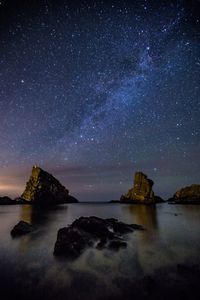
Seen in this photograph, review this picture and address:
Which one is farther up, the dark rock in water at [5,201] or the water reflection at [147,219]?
the dark rock in water at [5,201]

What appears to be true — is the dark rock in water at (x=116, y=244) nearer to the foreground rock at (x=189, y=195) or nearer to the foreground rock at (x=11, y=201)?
the foreground rock at (x=189, y=195)

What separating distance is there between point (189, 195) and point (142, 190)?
2684 centimetres

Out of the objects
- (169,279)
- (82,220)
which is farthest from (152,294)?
(82,220)

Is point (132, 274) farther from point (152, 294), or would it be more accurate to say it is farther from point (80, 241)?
point (80, 241)

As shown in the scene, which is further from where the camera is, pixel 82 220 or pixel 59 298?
pixel 82 220

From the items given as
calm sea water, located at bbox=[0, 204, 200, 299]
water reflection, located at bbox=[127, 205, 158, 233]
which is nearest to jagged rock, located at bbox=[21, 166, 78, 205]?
water reflection, located at bbox=[127, 205, 158, 233]

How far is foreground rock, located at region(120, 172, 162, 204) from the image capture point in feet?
416

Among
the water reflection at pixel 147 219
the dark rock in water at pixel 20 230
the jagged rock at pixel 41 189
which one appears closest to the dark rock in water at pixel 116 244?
the water reflection at pixel 147 219

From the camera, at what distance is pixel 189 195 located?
12719cm

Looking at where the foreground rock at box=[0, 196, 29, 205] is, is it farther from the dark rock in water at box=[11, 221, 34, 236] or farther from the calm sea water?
the calm sea water

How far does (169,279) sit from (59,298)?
22.4ft

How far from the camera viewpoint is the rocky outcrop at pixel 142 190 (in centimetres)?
12688

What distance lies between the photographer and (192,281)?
13.3 metres

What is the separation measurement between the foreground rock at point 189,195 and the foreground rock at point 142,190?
16733 millimetres
